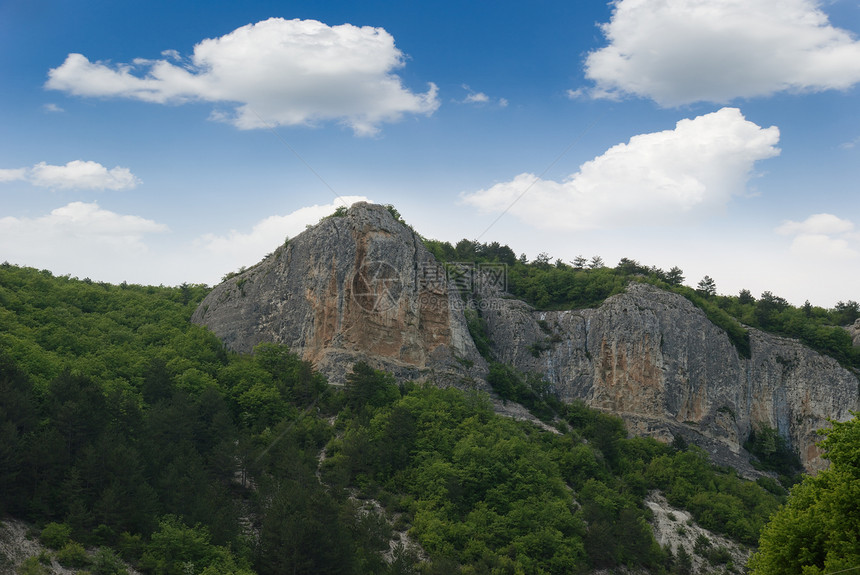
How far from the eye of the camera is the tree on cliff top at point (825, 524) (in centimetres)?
2103

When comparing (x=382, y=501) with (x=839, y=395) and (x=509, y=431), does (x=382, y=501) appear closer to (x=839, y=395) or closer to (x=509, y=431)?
(x=509, y=431)

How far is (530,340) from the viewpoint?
66.2m

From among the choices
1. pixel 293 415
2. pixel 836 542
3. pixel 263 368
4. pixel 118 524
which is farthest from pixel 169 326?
pixel 836 542

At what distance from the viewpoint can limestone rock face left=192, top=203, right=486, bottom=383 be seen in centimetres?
5747

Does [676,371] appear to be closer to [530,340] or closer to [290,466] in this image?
[530,340]

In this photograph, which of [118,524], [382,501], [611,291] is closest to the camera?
[118,524]

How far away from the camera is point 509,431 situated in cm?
5278

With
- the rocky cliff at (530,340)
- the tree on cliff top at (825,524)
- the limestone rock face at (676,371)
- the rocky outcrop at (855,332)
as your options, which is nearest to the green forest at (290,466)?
the tree on cliff top at (825,524)

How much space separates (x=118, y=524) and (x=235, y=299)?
33.0 meters

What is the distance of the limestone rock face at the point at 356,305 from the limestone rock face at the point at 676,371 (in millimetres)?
7831

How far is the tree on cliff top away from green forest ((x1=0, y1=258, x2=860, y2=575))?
58 centimetres

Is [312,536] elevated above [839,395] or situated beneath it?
situated beneath

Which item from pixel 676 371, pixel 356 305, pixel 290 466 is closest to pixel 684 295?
pixel 676 371

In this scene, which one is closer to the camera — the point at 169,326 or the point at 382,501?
the point at 382,501
